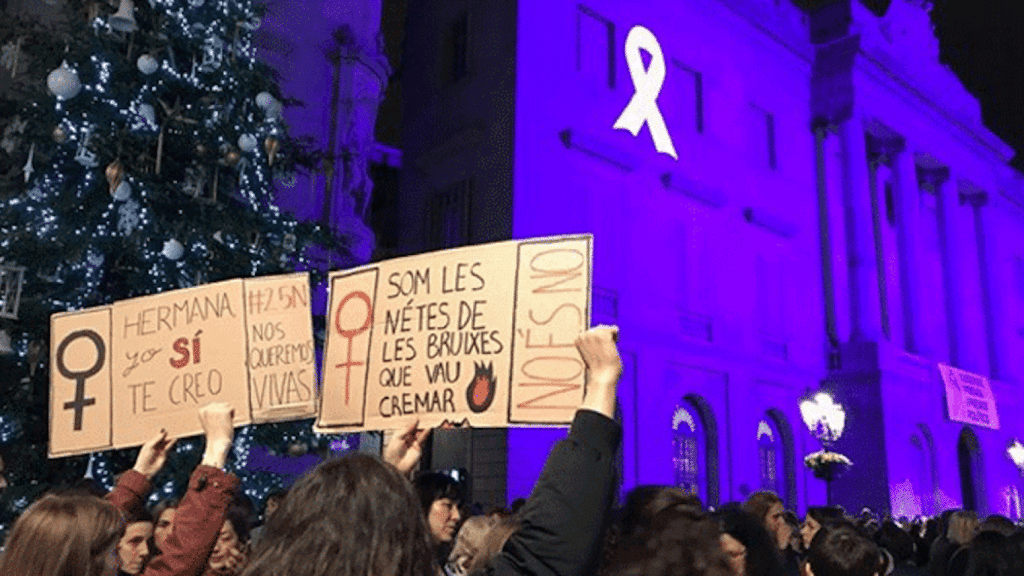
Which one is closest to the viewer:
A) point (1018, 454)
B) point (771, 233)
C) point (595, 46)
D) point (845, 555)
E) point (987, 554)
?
point (845, 555)

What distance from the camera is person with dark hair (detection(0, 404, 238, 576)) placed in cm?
268

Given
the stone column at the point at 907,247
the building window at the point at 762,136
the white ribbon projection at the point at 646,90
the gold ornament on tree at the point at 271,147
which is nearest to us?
the gold ornament on tree at the point at 271,147

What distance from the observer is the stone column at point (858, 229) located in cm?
2869

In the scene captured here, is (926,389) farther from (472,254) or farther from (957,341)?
(472,254)

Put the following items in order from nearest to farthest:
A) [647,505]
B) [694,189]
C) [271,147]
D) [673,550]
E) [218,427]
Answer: [673,550]
[647,505]
[218,427]
[271,147]
[694,189]

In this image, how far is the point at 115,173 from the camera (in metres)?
8.14

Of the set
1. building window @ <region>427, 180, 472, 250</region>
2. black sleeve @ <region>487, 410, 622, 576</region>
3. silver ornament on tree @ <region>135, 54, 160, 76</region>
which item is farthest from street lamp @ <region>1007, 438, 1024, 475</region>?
black sleeve @ <region>487, 410, 622, 576</region>

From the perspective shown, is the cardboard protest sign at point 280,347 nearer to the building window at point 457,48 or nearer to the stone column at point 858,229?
the building window at point 457,48

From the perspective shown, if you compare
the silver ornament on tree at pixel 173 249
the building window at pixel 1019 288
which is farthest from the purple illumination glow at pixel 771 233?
the silver ornament on tree at pixel 173 249

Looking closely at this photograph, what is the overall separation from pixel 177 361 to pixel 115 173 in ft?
12.0

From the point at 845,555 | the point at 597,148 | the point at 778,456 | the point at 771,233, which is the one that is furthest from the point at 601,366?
the point at 771,233

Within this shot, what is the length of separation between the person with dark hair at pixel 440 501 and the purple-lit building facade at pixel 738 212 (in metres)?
13.5

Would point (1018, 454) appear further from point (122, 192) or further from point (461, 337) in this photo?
point (461, 337)

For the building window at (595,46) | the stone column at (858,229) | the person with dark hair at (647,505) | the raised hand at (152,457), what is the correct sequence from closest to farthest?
the person with dark hair at (647,505) → the raised hand at (152,457) → the building window at (595,46) → the stone column at (858,229)
